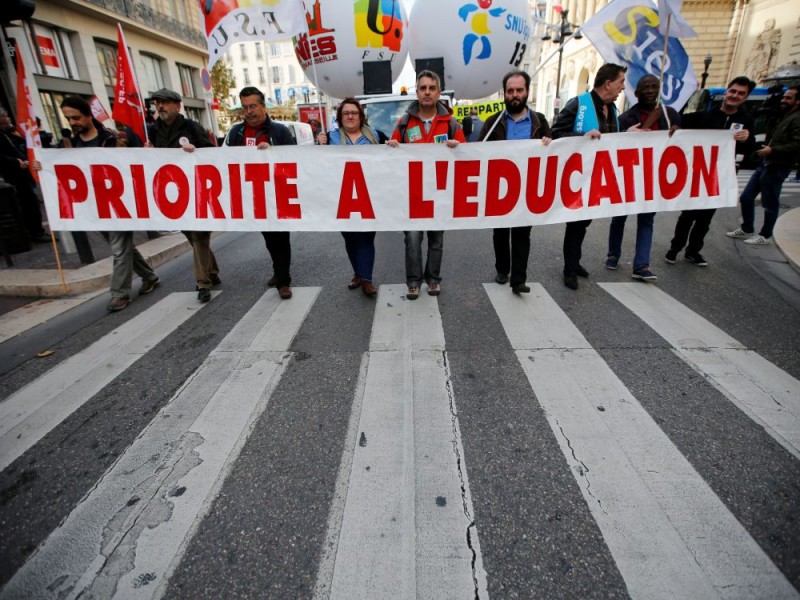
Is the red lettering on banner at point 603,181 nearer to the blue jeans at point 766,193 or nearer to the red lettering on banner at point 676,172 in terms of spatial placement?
the red lettering on banner at point 676,172

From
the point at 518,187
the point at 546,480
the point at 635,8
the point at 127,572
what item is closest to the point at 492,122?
the point at 518,187

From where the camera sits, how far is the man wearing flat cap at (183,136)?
4.24m

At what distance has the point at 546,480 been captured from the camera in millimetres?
2055

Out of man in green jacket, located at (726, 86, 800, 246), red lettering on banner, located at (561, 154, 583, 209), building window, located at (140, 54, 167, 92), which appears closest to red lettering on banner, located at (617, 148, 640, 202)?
red lettering on banner, located at (561, 154, 583, 209)

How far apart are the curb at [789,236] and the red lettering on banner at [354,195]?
16.9 feet

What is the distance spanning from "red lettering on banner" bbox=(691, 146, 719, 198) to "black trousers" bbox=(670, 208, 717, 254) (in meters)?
0.55

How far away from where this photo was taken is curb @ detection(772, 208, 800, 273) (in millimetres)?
5217

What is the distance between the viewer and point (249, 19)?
409cm

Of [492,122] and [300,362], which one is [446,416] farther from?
[492,122]

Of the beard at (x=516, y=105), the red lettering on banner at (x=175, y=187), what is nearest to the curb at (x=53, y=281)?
the red lettering on banner at (x=175, y=187)

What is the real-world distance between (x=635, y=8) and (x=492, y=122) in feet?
6.77

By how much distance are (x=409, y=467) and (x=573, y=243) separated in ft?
11.2

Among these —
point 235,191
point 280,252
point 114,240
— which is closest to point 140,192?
point 114,240

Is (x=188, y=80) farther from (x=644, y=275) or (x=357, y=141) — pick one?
(x=644, y=275)
